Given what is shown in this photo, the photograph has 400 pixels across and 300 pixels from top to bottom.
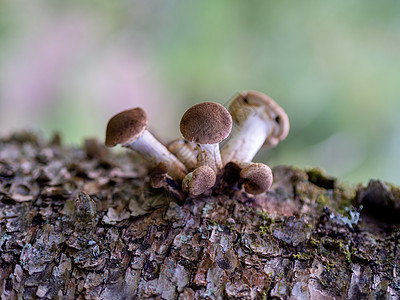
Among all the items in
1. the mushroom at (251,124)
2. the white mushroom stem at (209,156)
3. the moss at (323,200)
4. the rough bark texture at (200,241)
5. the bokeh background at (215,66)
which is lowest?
the rough bark texture at (200,241)

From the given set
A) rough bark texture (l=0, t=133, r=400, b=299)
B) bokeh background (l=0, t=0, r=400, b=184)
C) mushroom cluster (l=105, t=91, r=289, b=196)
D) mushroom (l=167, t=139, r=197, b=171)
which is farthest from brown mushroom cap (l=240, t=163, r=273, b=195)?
bokeh background (l=0, t=0, r=400, b=184)

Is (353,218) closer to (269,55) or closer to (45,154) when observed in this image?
(45,154)

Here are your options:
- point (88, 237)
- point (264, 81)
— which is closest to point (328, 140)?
point (264, 81)

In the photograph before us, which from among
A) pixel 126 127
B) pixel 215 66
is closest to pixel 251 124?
pixel 126 127

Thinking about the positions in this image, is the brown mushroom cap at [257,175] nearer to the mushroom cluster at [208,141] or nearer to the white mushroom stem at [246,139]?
the mushroom cluster at [208,141]

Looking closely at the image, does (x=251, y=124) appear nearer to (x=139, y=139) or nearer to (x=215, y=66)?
(x=139, y=139)

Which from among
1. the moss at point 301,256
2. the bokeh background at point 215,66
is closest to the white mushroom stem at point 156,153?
the moss at point 301,256
